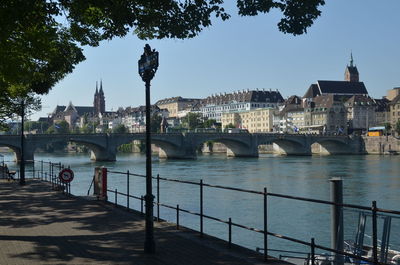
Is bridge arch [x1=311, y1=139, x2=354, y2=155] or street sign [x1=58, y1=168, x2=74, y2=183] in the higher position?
street sign [x1=58, y1=168, x2=74, y2=183]

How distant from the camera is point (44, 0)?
9695 mm

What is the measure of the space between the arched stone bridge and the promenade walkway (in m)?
62.5

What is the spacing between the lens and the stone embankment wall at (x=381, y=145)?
107 meters

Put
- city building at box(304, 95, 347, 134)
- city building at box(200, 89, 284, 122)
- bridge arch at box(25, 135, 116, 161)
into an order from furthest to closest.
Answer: city building at box(200, 89, 284, 122), city building at box(304, 95, 347, 134), bridge arch at box(25, 135, 116, 161)

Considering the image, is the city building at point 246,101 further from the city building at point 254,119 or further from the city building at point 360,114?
the city building at point 360,114

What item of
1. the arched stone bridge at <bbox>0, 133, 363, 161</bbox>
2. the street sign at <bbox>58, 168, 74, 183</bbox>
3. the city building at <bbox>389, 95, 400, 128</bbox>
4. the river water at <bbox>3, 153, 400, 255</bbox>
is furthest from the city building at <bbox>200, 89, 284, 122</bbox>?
the street sign at <bbox>58, 168, 74, 183</bbox>

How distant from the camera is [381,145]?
110250 millimetres

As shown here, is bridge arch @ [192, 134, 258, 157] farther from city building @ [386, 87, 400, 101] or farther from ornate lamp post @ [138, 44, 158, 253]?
ornate lamp post @ [138, 44, 158, 253]

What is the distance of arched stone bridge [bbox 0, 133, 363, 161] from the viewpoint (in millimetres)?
78562

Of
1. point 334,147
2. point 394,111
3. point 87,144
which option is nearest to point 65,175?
point 87,144

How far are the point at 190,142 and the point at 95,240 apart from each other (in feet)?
272

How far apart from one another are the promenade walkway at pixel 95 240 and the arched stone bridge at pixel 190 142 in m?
62.5

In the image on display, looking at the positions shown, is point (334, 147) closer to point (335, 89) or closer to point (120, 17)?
point (335, 89)

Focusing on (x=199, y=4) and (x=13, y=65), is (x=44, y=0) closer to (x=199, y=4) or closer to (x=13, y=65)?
(x=199, y=4)
